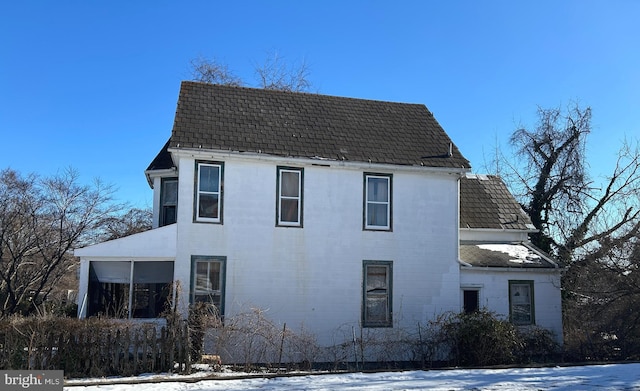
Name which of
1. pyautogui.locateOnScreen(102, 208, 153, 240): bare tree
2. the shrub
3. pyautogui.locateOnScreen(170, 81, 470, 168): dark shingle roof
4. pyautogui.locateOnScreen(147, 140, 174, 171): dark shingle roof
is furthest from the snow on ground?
pyautogui.locateOnScreen(102, 208, 153, 240): bare tree

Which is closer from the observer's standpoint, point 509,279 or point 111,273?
point 111,273

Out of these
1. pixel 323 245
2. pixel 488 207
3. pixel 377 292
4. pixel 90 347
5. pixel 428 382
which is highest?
pixel 488 207

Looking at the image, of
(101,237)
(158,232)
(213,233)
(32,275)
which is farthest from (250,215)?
(101,237)

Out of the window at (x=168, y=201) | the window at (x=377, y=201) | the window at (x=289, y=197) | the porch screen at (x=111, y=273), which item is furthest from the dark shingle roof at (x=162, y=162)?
the window at (x=377, y=201)

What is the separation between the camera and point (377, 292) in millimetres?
17625

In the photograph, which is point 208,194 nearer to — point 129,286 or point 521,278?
point 129,286

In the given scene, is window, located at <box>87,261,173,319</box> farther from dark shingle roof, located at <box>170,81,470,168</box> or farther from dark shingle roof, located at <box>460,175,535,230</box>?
dark shingle roof, located at <box>460,175,535,230</box>

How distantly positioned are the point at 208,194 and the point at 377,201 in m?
5.13

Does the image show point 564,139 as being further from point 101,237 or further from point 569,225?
point 101,237

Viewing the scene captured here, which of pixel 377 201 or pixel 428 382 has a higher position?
pixel 377 201

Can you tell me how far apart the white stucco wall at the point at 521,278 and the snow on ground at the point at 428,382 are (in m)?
4.82

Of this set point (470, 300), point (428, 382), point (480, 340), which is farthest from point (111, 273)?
point (470, 300)

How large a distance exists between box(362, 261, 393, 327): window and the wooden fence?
6151 mm

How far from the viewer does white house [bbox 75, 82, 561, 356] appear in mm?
16422
